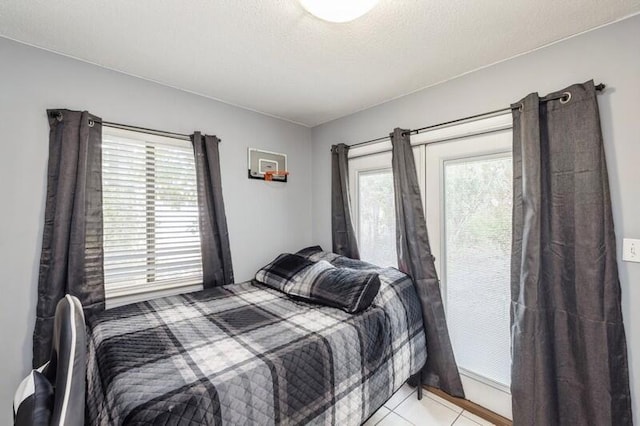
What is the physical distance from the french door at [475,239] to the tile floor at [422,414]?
143 millimetres

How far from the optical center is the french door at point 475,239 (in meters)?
1.86

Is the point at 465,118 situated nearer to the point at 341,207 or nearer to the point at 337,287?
the point at 341,207

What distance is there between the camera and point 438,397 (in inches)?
84.1

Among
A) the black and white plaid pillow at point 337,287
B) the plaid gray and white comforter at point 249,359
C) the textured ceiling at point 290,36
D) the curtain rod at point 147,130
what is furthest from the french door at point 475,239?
the curtain rod at point 147,130

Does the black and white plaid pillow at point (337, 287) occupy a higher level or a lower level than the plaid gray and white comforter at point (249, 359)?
higher

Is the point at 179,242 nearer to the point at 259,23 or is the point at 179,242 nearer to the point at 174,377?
the point at 174,377

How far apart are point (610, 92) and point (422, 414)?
224 centimetres

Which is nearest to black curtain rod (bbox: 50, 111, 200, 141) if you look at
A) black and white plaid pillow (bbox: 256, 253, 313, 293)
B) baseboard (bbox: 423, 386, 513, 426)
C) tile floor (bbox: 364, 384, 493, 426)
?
black and white plaid pillow (bbox: 256, 253, 313, 293)

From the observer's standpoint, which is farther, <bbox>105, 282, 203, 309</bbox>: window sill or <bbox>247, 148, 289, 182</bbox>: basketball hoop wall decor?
<bbox>247, 148, 289, 182</bbox>: basketball hoop wall decor

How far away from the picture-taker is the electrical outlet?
1.39 meters

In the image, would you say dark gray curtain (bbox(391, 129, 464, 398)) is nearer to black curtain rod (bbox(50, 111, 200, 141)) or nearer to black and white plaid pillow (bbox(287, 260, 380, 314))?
black and white plaid pillow (bbox(287, 260, 380, 314))

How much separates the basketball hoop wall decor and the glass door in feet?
4.65

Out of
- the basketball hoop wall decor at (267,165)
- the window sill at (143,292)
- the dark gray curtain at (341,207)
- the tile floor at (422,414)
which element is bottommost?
the tile floor at (422,414)

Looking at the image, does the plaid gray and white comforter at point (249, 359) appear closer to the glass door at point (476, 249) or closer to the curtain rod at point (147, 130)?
the glass door at point (476, 249)
